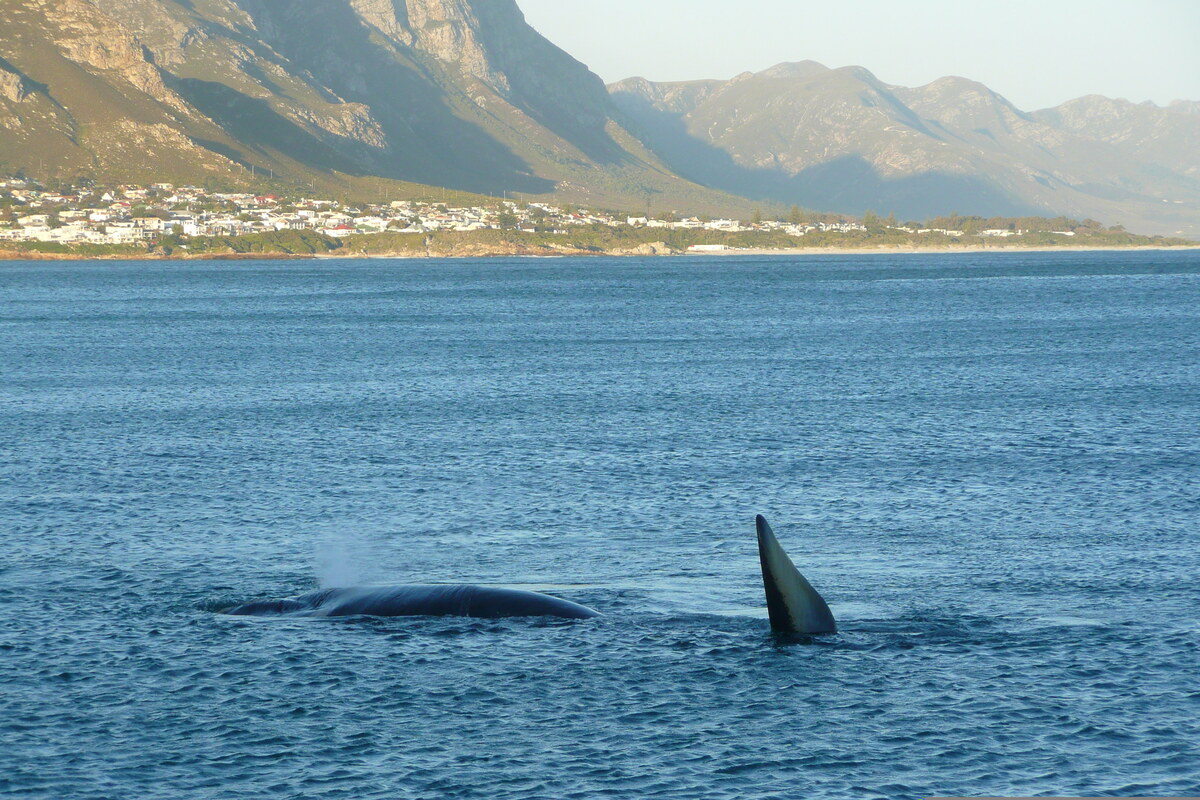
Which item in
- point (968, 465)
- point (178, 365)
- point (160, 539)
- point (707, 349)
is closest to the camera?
point (160, 539)

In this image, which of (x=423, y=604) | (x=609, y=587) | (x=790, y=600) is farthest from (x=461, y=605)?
(x=790, y=600)

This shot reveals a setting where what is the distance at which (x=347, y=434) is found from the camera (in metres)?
65.1

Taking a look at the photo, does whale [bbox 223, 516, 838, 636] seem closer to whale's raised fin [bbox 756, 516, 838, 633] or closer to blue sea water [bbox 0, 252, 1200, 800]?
whale's raised fin [bbox 756, 516, 838, 633]

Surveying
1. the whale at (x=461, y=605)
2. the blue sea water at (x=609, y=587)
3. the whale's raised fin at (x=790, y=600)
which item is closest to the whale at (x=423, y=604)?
the whale at (x=461, y=605)

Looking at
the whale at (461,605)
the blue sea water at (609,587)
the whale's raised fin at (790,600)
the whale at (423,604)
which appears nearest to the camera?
the blue sea water at (609,587)

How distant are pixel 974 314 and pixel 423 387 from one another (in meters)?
94.2

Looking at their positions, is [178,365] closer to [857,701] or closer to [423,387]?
[423,387]

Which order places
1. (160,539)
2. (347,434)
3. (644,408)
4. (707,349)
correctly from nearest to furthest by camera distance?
(160,539)
(347,434)
(644,408)
(707,349)

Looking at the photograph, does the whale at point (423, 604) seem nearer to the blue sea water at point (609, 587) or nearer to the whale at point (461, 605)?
the whale at point (461, 605)

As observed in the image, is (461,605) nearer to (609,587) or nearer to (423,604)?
(423,604)

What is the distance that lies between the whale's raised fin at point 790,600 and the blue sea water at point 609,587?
0.61 metres

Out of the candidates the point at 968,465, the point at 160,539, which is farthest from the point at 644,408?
the point at 160,539

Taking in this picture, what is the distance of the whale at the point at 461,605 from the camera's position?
2916 centimetres

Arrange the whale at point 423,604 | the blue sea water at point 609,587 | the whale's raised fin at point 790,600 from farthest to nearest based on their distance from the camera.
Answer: the whale at point 423,604 → the whale's raised fin at point 790,600 → the blue sea water at point 609,587
